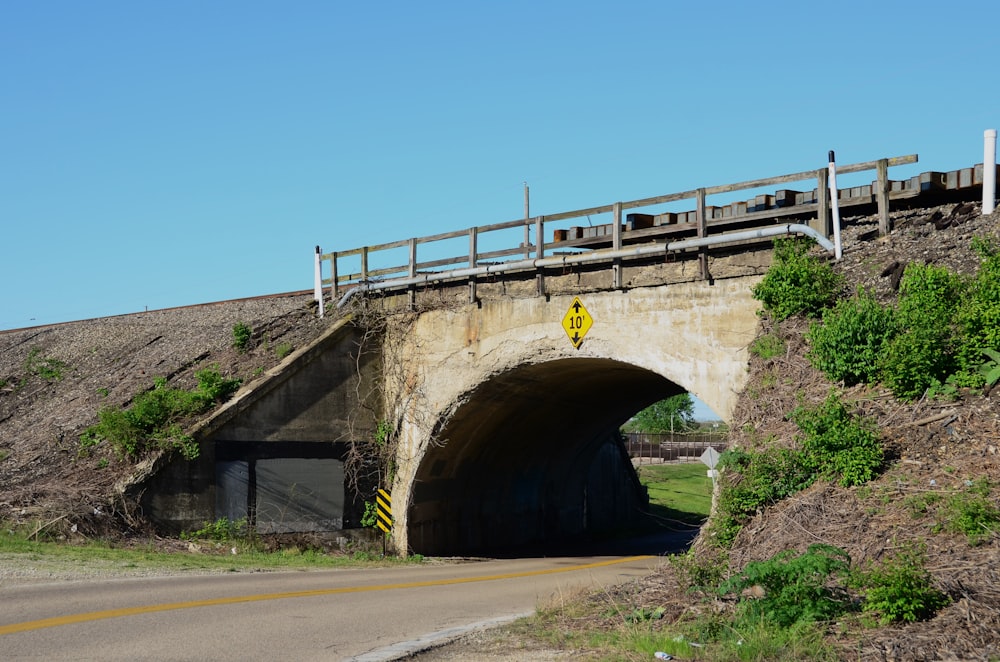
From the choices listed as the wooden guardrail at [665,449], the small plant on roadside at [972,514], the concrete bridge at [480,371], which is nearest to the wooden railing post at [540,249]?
the concrete bridge at [480,371]

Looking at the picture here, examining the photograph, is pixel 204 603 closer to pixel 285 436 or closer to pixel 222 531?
pixel 222 531

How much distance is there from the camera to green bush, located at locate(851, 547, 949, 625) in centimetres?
848

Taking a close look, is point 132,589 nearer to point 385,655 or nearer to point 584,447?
point 385,655

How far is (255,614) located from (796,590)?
5.95m

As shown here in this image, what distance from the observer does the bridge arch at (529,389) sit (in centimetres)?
1700

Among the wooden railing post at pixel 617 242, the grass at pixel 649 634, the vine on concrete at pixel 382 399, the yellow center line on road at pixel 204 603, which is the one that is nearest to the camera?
the grass at pixel 649 634

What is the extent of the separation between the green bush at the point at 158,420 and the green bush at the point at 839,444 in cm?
1270

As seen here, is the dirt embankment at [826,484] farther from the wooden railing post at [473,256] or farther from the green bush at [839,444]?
the wooden railing post at [473,256]

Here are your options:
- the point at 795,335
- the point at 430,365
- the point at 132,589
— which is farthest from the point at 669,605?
the point at 430,365

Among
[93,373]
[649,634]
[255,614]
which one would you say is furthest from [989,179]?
[93,373]

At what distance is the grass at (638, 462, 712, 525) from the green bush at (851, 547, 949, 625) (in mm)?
27552

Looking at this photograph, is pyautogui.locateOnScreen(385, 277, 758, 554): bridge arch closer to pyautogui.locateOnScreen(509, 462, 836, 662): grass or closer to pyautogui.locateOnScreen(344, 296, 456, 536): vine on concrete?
pyautogui.locateOnScreen(344, 296, 456, 536): vine on concrete

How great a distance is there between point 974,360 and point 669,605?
516 centimetres

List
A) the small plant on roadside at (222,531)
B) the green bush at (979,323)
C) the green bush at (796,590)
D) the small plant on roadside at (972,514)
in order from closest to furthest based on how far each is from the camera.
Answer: the green bush at (796,590) → the small plant on roadside at (972,514) → the green bush at (979,323) → the small plant on roadside at (222,531)
